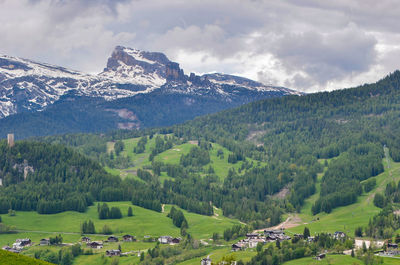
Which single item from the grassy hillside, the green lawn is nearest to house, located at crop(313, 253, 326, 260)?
the green lawn

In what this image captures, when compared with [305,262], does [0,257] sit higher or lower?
higher

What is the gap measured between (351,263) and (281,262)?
23158 millimetres

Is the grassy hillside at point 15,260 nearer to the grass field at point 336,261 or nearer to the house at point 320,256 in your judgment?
the grass field at point 336,261

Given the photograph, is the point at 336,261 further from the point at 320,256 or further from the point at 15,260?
the point at 15,260

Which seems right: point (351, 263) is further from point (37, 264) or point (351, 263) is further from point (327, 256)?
point (37, 264)

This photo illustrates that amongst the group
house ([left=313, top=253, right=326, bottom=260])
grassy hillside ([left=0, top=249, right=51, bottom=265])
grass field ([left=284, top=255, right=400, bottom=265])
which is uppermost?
grassy hillside ([left=0, top=249, right=51, bottom=265])

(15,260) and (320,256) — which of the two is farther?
(320,256)

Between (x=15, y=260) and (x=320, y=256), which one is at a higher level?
(x=15, y=260)

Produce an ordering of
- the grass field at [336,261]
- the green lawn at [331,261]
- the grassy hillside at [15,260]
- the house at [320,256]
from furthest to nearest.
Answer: the house at [320,256], the green lawn at [331,261], the grass field at [336,261], the grassy hillside at [15,260]

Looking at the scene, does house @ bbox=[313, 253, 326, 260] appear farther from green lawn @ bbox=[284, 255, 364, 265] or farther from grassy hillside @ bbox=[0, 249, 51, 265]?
grassy hillside @ bbox=[0, 249, 51, 265]

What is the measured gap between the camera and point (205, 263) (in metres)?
197

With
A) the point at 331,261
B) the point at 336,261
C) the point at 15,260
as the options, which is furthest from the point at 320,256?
the point at 15,260

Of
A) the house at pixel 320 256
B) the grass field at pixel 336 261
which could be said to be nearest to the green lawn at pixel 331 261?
the grass field at pixel 336 261

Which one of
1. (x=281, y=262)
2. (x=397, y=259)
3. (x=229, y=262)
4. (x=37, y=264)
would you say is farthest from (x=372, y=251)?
(x=37, y=264)
